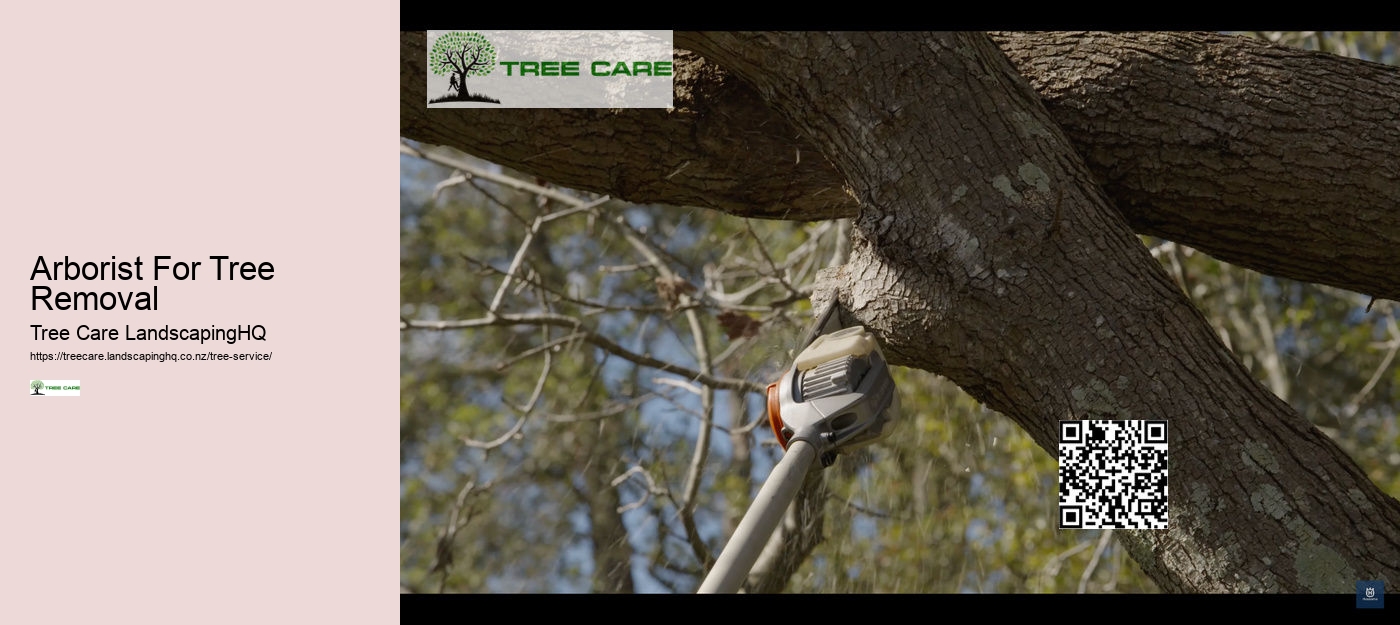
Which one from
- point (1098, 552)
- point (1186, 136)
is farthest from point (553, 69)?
point (1098, 552)

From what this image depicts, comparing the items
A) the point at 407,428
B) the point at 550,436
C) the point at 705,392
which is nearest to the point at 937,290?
the point at 705,392

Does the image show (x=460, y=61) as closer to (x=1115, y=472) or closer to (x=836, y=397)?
(x=836, y=397)

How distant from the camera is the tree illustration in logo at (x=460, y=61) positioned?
90.7 inches

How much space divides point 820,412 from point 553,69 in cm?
93

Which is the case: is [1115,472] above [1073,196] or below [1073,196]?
below

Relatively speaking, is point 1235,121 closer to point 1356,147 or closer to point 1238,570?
point 1356,147

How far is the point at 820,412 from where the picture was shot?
1.81 metres

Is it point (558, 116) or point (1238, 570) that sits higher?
point (558, 116)

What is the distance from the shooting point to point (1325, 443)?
6.05 ft

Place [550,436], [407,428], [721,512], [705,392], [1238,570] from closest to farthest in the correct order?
[1238,570], [705,392], [721,512], [550,436], [407,428]

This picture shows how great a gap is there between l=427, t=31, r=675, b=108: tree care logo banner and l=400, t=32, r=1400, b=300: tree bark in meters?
0.03

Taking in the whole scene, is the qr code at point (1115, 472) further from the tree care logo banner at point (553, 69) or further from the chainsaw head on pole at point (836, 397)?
the tree care logo banner at point (553, 69)

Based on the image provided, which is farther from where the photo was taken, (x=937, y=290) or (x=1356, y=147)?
(x=1356, y=147)
